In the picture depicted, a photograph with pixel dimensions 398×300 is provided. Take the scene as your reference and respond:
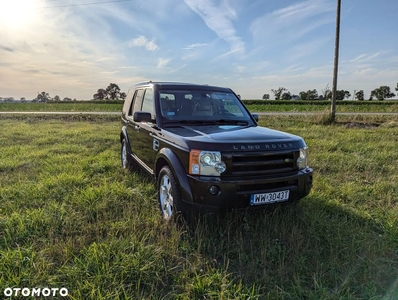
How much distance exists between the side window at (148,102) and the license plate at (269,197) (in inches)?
76.1

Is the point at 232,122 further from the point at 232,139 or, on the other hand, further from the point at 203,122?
the point at 232,139

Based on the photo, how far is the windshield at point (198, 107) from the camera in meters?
4.02

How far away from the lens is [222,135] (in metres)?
3.19

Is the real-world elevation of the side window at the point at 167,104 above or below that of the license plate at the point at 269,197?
above

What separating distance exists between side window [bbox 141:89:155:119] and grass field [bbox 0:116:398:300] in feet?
4.17

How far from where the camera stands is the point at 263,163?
3.02 meters

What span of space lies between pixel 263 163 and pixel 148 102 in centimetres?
228

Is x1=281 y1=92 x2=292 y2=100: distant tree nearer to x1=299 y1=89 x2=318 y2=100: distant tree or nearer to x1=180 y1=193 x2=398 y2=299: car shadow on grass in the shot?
x1=299 y1=89 x2=318 y2=100: distant tree

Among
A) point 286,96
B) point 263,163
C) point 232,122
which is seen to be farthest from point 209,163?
point 286,96

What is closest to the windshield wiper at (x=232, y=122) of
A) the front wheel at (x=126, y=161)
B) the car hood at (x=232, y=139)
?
the car hood at (x=232, y=139)

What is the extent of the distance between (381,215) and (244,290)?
250 cm

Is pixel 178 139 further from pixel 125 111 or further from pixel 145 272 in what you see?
pixel 125 111

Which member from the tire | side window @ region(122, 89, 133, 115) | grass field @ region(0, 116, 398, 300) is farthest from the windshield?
side window @ region(122, 89, 133, 115)

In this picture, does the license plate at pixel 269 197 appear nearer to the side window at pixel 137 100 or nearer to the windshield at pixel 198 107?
the windshield at pixel 198 107
